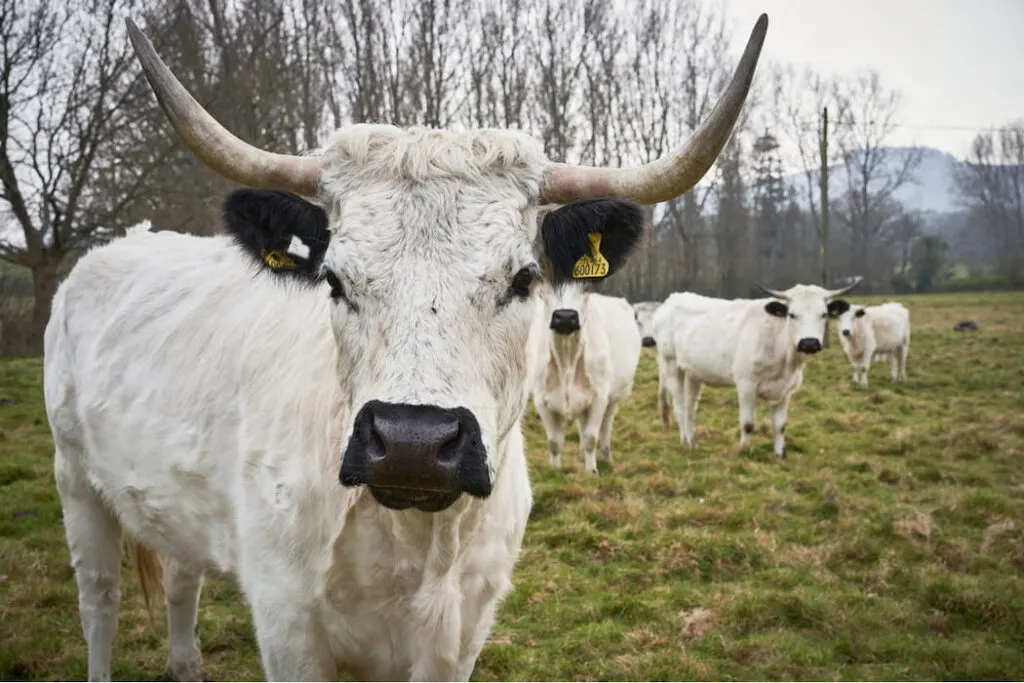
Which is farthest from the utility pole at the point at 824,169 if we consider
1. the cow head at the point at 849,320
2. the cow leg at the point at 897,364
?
the cow head at the point at 849,320

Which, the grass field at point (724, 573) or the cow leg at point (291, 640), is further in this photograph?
the grass field at point (724, 573)

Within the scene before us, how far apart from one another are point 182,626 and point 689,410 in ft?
26.4

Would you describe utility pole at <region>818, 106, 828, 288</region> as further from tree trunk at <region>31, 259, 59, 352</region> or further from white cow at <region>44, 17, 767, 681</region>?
white cow at <region>44, 17, 767, 681</region>

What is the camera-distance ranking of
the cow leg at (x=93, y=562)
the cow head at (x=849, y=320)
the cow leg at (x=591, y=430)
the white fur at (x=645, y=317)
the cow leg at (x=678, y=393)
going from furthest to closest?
the white fur at (x=645, y=317) → the cow head at (x=849, y=320) → the cow leg at (x=678, y=393) → the cow leg at (x=591, y=430) → the cow leg at (x=93, y=562)

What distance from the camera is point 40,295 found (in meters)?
12.8

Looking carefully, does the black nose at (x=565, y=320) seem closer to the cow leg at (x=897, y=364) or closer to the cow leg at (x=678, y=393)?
the cow leg at (x=678, y=393)

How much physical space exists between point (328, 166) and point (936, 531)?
19.2 ft

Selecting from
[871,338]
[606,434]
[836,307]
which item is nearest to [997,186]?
[871,338]

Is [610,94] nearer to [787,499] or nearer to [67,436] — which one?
[787,499]

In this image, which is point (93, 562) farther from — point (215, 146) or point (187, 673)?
point (215, 146)

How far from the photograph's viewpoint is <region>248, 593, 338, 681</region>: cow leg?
2.25 metres

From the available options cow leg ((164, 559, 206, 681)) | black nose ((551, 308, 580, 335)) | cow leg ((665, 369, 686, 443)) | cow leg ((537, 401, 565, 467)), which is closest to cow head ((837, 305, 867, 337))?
cow leg ((665, 369, 686, 443))

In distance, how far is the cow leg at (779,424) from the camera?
30.7ft

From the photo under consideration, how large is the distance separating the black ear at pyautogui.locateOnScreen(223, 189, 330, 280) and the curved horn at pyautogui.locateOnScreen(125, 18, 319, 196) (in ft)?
0.22
